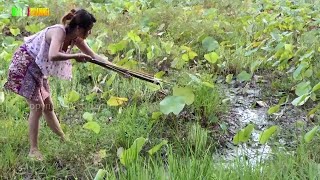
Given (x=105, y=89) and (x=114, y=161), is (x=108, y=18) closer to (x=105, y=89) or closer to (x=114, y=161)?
(x=105, y=89)

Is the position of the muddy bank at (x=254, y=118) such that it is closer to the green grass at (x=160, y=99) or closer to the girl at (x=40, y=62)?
the green grass at (x=160, y=99)

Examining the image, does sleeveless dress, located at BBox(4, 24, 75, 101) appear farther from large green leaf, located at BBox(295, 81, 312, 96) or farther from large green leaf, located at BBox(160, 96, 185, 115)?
large green leaf, located at BBox(295, 81, 312, 96)

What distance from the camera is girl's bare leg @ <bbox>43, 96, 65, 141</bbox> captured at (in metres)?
3.06

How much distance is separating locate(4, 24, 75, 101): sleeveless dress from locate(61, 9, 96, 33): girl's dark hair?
0.16ft

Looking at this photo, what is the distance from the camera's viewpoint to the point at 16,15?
5.80 meters

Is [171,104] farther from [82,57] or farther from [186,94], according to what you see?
[82,57]

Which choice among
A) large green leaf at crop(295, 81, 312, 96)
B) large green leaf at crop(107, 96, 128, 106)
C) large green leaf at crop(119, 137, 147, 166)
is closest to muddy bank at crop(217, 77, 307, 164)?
large green leaf at crop(295, 81, 312, 96)

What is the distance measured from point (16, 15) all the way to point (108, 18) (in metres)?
1.12

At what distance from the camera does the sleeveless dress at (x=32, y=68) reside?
9.35 ft

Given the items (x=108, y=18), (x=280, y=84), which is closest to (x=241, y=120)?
(x=280, y=84)

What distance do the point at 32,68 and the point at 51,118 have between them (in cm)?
37

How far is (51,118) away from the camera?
121 inches

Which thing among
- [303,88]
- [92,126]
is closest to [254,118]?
[303,88]

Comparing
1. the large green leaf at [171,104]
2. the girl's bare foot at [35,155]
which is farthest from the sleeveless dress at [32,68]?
the large green leaf at [171,104]
